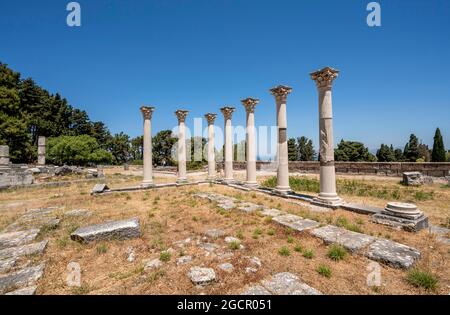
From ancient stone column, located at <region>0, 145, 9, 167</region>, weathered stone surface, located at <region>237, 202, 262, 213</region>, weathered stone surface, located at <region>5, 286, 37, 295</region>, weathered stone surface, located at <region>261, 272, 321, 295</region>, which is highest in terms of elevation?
ancient stone column, located at <region>0, 145, 9, 167</region>

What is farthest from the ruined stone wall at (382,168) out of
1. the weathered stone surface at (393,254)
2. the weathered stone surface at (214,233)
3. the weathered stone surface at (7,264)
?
the weathered stone surface at (7,264)

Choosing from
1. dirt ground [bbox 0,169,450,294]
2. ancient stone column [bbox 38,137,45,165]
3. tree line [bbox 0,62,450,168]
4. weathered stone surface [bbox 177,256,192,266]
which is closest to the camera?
dirt ground [bbox 0,169,450,294]

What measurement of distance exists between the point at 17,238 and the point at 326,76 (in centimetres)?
1239

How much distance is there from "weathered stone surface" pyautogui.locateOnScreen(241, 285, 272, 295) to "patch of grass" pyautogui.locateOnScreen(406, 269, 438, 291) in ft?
8.44

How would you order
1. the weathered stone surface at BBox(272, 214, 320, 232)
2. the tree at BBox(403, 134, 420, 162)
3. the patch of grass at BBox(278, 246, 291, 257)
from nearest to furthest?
the patch of grass at BBox(278, 246, 291, 257) < the weathered stone surface at BBox(272, 214, 320, 232) < the tree at BBox(403, 134, 420, 162)

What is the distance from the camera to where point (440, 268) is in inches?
168

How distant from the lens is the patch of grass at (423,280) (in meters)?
3.57

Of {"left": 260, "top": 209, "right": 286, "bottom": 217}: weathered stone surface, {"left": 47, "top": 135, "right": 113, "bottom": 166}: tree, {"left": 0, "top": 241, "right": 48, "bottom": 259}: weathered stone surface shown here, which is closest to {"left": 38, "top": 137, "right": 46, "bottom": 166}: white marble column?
{"left": 47, "top": 135, "right": 113, "bottom": 166}: tree

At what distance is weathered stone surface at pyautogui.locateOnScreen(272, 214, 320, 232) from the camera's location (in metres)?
6.46

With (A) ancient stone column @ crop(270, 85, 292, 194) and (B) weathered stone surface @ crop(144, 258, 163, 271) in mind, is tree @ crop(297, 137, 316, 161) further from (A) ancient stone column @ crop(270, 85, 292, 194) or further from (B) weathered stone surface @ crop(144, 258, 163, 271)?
(B) weathered stone surface @ crop(144, 258, 163, 271)

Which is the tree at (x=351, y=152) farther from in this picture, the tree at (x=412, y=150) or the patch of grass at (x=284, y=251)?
the patch of grass at (x=284, y=251)

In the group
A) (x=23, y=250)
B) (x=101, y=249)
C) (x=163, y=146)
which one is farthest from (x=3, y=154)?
(x=163, y=146)

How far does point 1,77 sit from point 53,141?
1346 centimetres
